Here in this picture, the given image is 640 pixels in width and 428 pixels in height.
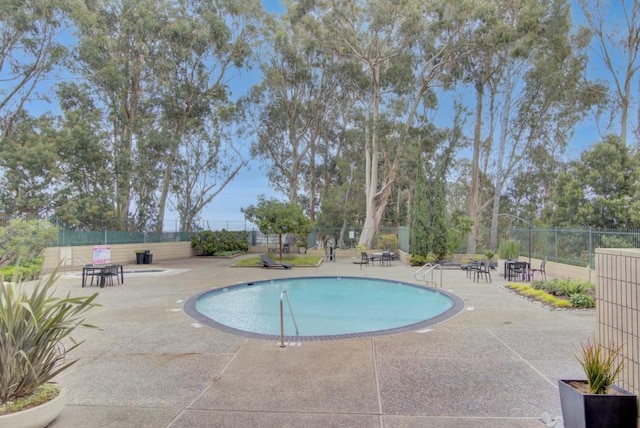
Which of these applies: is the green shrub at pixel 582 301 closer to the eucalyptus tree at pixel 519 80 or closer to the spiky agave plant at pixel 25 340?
the spiky agave plant at pixel 25 340

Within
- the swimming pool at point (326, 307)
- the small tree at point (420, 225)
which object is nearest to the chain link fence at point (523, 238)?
the small tree at point (420, 225)

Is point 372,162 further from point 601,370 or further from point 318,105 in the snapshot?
point 601,370

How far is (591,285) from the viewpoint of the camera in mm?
7539

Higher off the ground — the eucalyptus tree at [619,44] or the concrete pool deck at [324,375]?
the eucalyptus tree at [619,44]

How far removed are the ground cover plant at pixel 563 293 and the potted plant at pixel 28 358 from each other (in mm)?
7882

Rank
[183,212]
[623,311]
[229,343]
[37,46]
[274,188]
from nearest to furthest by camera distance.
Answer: [623,311]
[229,343]
[37,46]
[183,212]
[274,188]

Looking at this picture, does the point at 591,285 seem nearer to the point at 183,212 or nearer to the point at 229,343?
the point at 229,343

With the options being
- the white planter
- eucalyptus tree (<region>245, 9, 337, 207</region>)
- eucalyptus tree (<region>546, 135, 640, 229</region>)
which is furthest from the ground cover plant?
eucalyptus tree (<region>245, 9, 337, 207</region>)

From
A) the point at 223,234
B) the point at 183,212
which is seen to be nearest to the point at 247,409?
the point at 223,234

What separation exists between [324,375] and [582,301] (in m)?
5.94

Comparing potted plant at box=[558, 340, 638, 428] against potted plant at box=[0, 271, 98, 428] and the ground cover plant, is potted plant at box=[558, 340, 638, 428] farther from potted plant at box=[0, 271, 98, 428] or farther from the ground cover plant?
the ground cover plant

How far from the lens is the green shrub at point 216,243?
2059 centimetres

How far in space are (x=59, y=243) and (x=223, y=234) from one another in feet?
28.7

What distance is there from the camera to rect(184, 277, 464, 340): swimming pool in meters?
6.77
